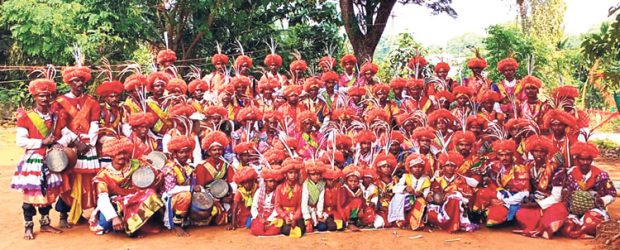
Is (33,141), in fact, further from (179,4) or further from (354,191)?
(179,4)

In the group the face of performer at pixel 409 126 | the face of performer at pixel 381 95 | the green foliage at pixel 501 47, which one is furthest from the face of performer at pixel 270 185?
the green foliage at pixel 501 47

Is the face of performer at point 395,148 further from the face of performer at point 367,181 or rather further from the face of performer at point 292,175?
A: the face of performer at point 292,175

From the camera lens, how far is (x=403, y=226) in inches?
236

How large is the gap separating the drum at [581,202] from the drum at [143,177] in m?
4.06

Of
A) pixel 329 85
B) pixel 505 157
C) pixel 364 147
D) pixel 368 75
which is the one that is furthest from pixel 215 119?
pixel 505 157

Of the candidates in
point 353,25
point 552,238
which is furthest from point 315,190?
point 353,25

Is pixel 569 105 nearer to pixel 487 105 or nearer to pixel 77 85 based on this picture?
pixel 487 105

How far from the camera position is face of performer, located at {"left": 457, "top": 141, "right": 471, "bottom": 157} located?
618 centimetres

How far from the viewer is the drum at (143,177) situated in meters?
5.64

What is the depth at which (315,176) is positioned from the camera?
19.1 feet

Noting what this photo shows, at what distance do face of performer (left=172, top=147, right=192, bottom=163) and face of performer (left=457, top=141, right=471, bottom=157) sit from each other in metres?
2.82

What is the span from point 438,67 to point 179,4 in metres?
5.98

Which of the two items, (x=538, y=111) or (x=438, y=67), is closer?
(x=538, y=111)

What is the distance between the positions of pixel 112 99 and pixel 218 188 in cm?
149
